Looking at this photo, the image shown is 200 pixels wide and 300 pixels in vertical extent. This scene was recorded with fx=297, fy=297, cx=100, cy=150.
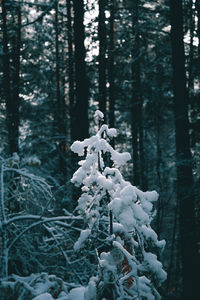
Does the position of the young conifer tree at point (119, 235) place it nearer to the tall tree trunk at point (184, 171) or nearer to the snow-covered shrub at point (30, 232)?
the snow-covered shrub at point (30, 232)

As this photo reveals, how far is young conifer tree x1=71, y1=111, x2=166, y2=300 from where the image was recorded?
247cm

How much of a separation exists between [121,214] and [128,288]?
78 cm

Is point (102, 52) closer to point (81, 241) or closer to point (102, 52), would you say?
point (102, 52)

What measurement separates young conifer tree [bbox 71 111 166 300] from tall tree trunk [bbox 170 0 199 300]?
5.05 meters

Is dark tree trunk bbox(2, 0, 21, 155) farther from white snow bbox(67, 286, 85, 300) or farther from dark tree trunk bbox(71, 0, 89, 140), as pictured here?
white snow bbox(67, 286, 85, 300)

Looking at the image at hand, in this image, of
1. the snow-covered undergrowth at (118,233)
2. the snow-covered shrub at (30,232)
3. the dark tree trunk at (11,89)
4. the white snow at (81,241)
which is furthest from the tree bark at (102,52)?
the white snow at (81,241)

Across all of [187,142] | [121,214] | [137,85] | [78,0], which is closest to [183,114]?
[187,142]

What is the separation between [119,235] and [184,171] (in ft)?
18.3

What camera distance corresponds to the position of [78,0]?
789 cm

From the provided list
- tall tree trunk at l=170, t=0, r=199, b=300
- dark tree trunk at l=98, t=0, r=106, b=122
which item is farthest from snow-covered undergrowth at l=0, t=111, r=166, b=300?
dark tree trunk at l=98, t=0, r=106, b=122

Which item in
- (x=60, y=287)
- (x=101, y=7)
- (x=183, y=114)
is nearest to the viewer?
(x=60, y=287)

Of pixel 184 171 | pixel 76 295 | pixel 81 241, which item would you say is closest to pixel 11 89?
pixel 184 171

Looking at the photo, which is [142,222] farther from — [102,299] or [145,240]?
[102,299]

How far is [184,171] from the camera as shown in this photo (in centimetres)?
791
